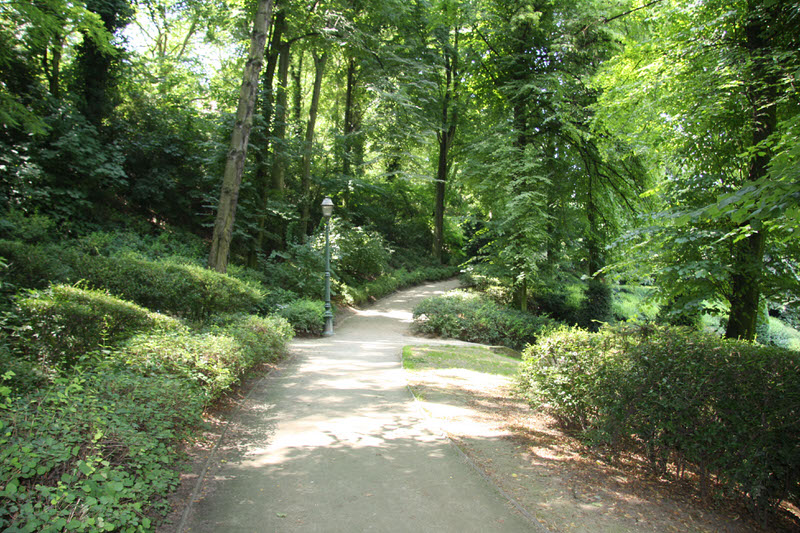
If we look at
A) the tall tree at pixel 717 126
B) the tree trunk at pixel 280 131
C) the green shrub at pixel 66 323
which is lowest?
the green shrub at pixel 66 323

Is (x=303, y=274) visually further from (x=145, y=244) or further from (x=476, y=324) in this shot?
(x=476, y=324)

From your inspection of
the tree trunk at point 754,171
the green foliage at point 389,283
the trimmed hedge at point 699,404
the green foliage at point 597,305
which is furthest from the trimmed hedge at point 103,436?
the green foliage at point 597,305

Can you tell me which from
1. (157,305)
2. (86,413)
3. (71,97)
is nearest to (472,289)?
(157,305)

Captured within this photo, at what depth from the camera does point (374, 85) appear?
59.4ft

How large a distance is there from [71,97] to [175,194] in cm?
392

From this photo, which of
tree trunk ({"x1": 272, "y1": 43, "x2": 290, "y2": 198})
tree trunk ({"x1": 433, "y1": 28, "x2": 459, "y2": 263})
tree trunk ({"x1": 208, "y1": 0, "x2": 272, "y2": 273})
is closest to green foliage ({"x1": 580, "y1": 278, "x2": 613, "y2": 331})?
tree trunk ({"x1": 433, "y1": 28, "x2": 459, "y2": 263})

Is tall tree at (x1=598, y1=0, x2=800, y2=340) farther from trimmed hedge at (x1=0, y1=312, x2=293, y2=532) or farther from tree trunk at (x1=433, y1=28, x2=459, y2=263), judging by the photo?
tree trunk at (x1=433, y1=28, x2=459, y2=263)

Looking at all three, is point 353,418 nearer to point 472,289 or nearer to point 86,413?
point 86,413

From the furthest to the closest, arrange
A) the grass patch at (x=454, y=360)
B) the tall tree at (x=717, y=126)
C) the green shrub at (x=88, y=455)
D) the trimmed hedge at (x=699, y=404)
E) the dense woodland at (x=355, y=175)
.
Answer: the grass patch at (x=454, y=360) → the tall tree at (x=717, y=126) → the dense woodland at (x=355, y=175) → the trimmed hedge at (x=699, y=404) → the green shrub at (x=88, y=455)

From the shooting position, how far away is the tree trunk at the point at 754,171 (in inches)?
226

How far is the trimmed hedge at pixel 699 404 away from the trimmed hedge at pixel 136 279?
666 centimetres

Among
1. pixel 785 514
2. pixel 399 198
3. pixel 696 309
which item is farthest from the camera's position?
pixel 399 198

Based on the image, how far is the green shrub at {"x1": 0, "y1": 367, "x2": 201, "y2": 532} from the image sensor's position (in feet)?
7.07

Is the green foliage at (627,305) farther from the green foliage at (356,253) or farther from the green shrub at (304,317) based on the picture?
the green shrub at (304,317)
